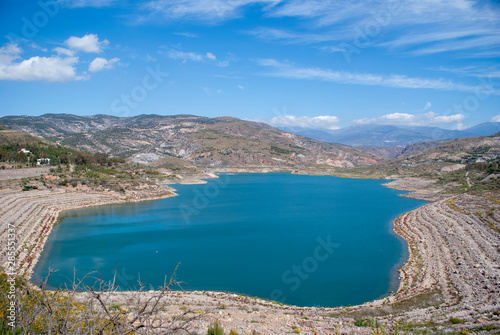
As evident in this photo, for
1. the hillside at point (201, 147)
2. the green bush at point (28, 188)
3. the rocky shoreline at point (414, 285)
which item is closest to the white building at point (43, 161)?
the green bush at point (28, 188)

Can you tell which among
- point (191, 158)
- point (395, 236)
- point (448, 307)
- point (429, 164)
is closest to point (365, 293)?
point (448, 307)

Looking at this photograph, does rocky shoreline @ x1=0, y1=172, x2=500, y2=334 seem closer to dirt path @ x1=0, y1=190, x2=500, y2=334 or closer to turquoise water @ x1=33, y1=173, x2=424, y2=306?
dirt path @ x1=0, y1=190, x2=500, y2=334

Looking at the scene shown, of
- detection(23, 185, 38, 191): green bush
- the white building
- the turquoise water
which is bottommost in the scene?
the turquoise water

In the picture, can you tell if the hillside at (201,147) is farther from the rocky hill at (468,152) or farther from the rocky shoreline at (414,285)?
the rocky shoreline at (414,285)

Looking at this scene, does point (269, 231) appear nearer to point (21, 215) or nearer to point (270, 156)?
point (21, 215)

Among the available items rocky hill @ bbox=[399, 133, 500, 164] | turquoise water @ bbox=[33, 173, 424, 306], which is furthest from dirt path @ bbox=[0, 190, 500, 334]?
rocky hill @ bbox=[399, 133, 500, 164]

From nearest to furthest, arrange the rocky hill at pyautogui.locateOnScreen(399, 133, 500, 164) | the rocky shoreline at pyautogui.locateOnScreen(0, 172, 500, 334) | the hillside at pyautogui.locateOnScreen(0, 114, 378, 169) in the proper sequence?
the rocky shoreline at pyautogui.locateOnScreen(0, 172, 500, 334)
the rocky hill at pyautogui.locateOnScreen(399, 133, 500, 164)
the hillside at pyautogui.locateOnScreen(0, 114, 378, 169)
